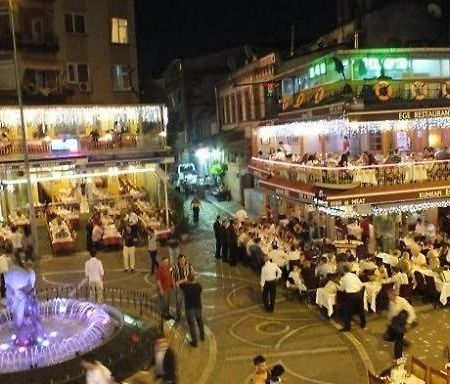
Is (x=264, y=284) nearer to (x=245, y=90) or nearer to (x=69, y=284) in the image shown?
(x=69, y=284)

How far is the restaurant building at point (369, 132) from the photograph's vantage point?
822 inches

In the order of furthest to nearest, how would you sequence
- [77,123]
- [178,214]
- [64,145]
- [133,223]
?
[77,123] < [64,145] < [178,214] < [133,223]

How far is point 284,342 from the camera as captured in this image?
48.6 ft

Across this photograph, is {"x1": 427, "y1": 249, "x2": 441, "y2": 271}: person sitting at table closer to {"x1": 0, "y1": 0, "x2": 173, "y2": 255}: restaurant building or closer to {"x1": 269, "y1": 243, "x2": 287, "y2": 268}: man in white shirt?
{"x1": 269, "y1": 243, "x2": 287, "y2": 268}: man in white shirt

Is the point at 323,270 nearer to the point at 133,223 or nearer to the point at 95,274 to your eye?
the point at 95,274

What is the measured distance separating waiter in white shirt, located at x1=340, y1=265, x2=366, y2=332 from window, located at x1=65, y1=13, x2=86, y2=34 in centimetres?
2628

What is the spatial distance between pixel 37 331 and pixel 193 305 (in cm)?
367

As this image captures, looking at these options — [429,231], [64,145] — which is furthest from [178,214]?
[429,231]

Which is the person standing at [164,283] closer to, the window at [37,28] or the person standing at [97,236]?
the person standing at [97,236]

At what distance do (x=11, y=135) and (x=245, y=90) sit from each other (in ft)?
46.7

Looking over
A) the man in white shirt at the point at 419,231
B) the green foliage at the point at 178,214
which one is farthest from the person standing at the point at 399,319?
the green foliage at the point at 178,214

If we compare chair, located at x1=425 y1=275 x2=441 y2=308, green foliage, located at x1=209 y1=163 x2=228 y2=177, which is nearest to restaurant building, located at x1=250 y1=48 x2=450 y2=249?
chair, located at x1=425 y1=275 x2=441 y2=308

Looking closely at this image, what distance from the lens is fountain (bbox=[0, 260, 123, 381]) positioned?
13109 millimetres

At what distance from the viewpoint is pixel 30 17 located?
34531mm
